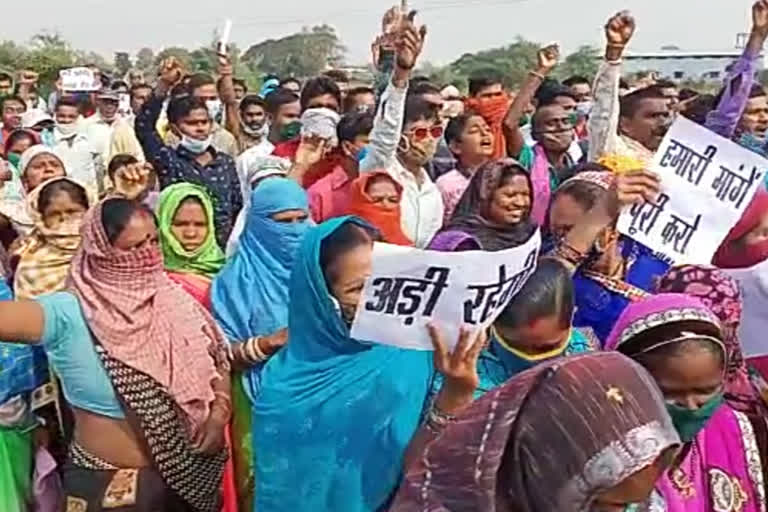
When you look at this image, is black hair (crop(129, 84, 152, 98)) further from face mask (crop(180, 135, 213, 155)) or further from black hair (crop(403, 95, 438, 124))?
black hair (crop(403, 95, 438, 124))

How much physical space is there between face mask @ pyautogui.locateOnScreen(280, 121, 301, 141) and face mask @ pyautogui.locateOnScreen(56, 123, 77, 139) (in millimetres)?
2034

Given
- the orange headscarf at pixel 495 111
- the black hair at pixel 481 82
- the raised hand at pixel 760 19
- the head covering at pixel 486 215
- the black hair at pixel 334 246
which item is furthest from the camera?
the black hair at pixel 481 82

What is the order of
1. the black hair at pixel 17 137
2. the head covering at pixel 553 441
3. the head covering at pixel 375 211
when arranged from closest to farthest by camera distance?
the head covering at pixel 553 441 < the head covering at pixel 375 211 < the black hair at pixel 17 137

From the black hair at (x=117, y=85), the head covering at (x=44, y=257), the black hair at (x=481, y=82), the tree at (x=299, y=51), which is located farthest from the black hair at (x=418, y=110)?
the tree at (x=299, y=51)

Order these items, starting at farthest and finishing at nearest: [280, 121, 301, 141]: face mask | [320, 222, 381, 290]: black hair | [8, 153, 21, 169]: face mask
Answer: [8, 153, 21, 169]: face mask
[280, 121, 301, 141]: face mask
[320, 222, 381, 290]: black hair

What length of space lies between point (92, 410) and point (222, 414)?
14.2 inches

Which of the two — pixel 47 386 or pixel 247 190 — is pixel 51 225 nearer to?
pixel 47 386

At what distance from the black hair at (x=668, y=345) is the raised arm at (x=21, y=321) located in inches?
61.0

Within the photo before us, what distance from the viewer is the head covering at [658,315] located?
2781 millimetres

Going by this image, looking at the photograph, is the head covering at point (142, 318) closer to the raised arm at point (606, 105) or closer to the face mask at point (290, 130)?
the raised arm at point (606, 105)

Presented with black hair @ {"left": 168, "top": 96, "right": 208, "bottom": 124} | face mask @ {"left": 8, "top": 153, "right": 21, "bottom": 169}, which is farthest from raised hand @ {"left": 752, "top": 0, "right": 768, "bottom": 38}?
face mask @ {"left": 8, "top": 153, "right": 21, "bottom": 169}

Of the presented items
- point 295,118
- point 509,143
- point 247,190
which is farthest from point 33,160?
point 509,143

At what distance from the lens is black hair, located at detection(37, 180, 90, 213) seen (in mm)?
4738

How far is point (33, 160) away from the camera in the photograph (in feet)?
20.6
